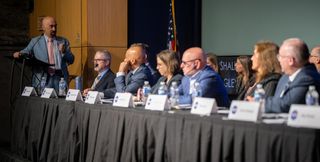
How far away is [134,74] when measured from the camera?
4.47 metres

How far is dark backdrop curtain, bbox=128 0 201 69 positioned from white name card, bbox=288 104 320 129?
4413 mm

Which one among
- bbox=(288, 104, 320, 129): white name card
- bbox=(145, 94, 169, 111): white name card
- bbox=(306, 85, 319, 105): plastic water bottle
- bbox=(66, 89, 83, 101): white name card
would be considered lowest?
bbox=(66, 89, 83, 101): white name card

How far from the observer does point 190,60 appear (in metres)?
3.76

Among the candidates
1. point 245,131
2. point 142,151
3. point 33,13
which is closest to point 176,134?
point 142,151

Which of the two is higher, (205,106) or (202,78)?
(202,78)

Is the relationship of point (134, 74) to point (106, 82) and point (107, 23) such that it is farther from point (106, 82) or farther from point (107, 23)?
point (107, 23)

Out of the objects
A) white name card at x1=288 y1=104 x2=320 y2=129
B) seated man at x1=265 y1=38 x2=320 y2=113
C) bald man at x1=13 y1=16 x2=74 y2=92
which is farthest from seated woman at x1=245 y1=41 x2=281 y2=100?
bald man at x1=13 y1=16 x2=74 y2=92

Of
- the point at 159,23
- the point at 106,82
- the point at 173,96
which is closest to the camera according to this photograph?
the point at 173,96

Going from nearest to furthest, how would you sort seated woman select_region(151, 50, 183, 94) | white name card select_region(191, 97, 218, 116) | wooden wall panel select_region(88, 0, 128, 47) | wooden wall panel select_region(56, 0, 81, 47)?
white name card select_region(191, 97, 218, 116)
seated woman select_region(151, 50, 183, 94)
wooden wall panel select_region(88, 0, 128, 47)
wooden wall panel select_region(56, 0, 81, 47)

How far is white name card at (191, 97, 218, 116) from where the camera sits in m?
2.76

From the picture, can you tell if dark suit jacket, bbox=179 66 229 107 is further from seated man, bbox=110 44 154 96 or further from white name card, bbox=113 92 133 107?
seated man, bbox=110 44 154 96

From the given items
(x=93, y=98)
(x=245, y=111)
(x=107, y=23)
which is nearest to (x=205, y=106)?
(x=245, y=111)

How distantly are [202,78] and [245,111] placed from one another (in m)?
1.17

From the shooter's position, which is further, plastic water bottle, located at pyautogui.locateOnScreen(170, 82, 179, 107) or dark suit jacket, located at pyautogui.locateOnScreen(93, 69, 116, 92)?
dark suit jacket, located at pyautogui.locateOnScreen(93, 69, 116, 92)
